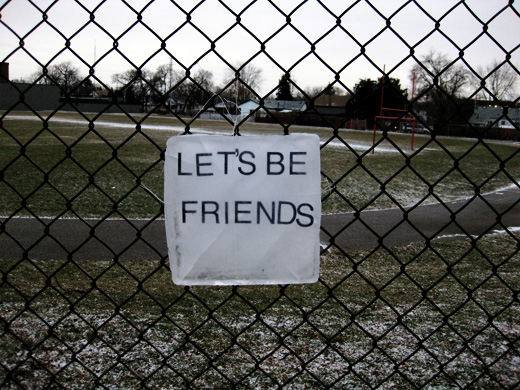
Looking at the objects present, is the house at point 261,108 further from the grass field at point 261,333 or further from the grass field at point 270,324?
the grass field at point 261,333

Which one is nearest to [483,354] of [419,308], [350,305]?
[419,308]

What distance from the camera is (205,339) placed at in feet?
10.8

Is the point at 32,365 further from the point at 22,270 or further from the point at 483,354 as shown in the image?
the point at 483,354

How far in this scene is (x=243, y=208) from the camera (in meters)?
1.91

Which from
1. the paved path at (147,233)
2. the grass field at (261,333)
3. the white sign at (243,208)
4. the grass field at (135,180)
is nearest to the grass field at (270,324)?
the grass field at (261,333)

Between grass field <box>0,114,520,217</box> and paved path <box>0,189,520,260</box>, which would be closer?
paved path <box>0,189,520,260</box>

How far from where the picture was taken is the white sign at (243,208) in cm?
187

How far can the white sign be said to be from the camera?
187 cm

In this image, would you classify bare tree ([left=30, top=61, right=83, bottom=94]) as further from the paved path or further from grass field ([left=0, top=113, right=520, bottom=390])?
the paved path

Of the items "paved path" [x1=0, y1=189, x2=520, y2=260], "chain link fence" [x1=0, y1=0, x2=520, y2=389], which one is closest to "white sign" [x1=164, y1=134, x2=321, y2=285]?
"chain link fence" [x1=0, y1=0, x2=520, y2=389]

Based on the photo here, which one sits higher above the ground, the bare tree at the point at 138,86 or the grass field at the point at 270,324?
the bare tree at the point at 138,86

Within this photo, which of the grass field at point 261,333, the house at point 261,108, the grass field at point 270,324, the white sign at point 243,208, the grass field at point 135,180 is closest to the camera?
the white sign at point 243,208

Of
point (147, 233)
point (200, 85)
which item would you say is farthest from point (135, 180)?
point (200, 85)

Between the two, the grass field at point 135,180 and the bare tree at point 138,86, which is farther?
the grass field at point 135,180
